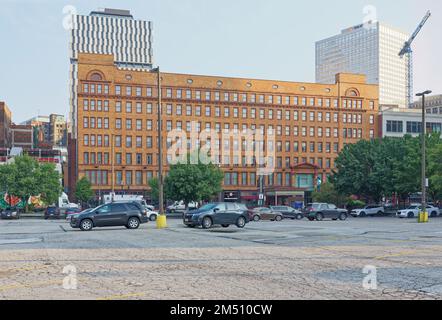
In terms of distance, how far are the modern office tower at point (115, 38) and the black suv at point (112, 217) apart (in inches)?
5706

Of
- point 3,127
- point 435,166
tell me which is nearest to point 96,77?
point 3,127

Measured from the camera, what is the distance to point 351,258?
47.0 ft

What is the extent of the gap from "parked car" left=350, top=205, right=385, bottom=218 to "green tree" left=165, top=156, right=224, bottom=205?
18463mm

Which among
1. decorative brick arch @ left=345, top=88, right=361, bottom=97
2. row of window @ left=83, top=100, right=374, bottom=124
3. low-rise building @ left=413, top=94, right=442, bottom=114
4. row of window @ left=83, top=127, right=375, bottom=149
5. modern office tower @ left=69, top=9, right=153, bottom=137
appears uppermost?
modern office tower @ left=69, top=9, right=153, bottom=137

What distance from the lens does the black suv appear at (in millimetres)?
29891

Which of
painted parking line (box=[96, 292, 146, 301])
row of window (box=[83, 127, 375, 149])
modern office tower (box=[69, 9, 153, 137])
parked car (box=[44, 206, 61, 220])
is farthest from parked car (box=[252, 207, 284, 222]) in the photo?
modern office tower (box=[69, 9, 153, 137])

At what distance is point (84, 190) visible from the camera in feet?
303

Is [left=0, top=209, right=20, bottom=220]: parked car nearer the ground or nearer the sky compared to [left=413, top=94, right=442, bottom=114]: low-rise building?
nearer the ground

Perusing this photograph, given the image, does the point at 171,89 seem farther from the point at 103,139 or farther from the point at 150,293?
the point at 150,293

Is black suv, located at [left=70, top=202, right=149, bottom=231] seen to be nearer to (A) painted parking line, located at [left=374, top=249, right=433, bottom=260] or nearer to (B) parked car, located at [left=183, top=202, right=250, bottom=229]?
(B) parked car, located at [left=183, top=202, right=250, bottom=229]

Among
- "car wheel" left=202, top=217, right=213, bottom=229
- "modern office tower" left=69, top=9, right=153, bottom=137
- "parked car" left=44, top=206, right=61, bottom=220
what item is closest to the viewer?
"car wheel" left=202, top=217, right=213, bottom=229

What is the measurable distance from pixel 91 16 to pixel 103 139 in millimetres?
85438

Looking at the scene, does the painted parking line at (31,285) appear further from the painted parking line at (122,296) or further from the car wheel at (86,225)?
the car wheel at (86,225)

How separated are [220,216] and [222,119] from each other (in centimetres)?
7594
